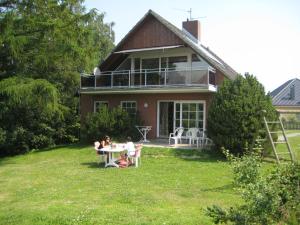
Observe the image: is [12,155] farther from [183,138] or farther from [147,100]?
[183,138]

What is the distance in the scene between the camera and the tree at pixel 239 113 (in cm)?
1628

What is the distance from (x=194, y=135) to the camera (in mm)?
19703

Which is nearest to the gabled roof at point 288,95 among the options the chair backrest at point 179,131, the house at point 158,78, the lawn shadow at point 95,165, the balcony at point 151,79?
the house at point 158,78

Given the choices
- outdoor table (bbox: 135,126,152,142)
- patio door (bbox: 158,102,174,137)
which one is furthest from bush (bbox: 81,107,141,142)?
patio door (bbox: 158,102,174,137)

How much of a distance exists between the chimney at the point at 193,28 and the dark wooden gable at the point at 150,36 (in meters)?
5.23

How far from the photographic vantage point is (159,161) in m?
15.8

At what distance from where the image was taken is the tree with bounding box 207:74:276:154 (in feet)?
53.4

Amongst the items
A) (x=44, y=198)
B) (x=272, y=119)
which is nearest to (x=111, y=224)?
(x=44, y=198)

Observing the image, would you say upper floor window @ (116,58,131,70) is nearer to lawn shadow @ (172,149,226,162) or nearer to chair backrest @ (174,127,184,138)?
chair backrest @ (174,127,184,138)

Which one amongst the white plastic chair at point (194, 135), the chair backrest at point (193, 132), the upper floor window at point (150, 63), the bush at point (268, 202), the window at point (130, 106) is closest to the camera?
the bush at point (268, 202)

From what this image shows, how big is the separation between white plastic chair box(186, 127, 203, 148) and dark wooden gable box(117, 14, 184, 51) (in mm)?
5300

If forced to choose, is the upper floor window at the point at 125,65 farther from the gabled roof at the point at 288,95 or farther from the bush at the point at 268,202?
the gabled roof at the point at 288,95

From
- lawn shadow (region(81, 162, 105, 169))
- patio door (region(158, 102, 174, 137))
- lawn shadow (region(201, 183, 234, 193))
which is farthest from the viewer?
patio door (region(158, 102, 174, 137))

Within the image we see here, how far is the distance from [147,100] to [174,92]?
6.96 feet
